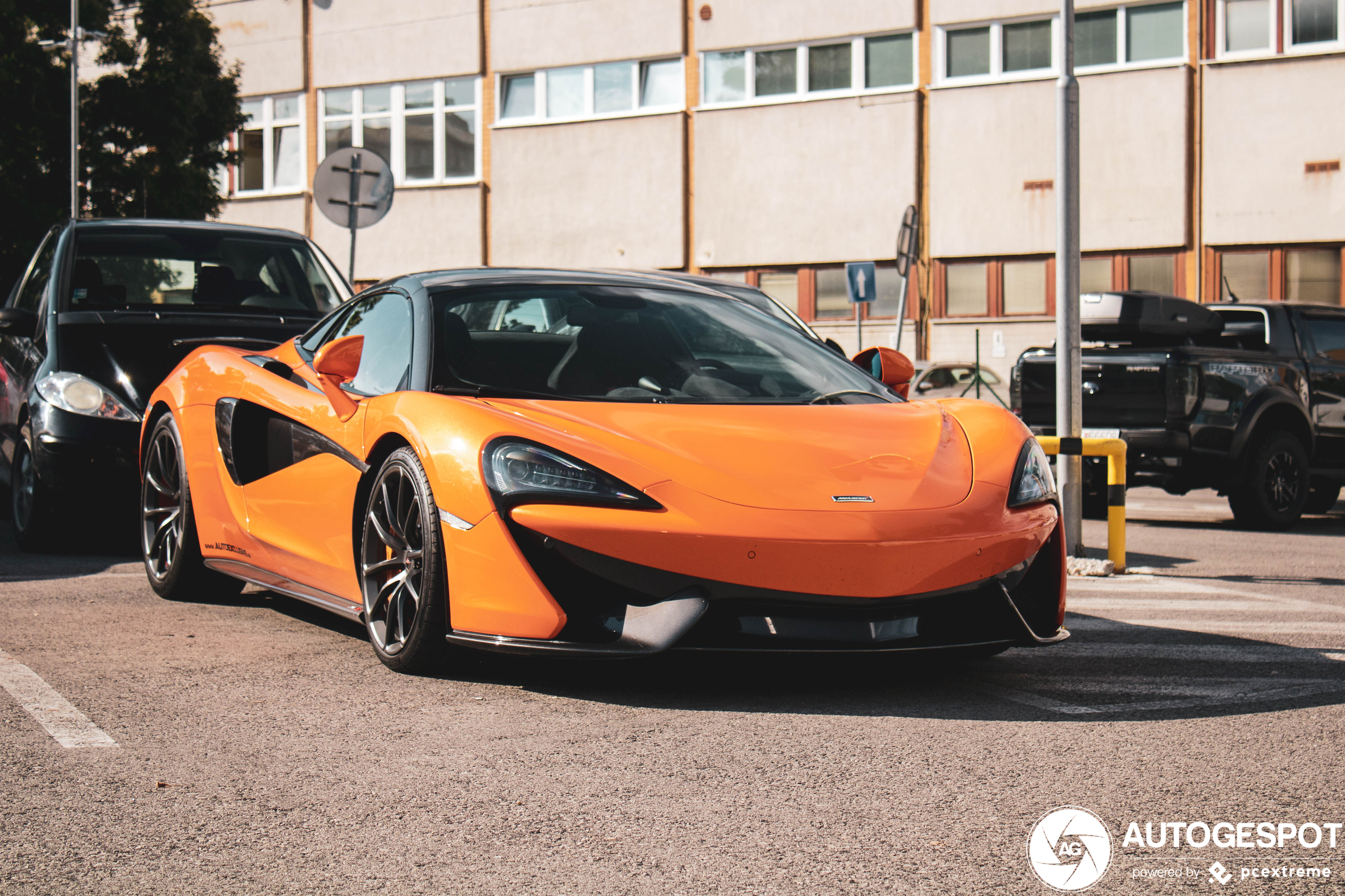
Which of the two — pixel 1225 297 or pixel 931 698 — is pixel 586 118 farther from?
pixel 931 698

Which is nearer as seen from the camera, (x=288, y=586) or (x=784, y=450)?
(x=784, y=450)

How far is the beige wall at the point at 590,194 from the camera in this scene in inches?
1161

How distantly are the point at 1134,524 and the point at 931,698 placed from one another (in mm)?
7680

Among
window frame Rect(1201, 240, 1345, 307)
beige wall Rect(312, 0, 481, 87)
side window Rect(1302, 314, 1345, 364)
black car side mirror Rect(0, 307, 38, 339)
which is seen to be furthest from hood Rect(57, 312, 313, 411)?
beige wall Rect(312, 0, 481, 87)

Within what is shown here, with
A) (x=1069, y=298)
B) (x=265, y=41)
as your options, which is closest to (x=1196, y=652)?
(x=1069, y=298)

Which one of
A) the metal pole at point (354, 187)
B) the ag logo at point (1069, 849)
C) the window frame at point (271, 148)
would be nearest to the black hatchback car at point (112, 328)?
the metal pole at point (354, 187)

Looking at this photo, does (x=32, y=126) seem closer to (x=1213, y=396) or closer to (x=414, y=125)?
(x=414, y=125)

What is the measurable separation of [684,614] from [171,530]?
10.6ft

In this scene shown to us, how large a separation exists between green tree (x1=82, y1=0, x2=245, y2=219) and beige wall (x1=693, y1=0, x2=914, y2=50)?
9.58m

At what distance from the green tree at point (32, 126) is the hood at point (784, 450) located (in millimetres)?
18226

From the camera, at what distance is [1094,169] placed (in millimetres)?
26188

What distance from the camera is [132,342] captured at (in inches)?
Result: 334

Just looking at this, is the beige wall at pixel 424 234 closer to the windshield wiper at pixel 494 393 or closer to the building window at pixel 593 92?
the building window at pixel 593 92

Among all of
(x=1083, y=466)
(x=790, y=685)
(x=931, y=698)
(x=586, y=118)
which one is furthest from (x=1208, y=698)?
(x=586, y=118)
